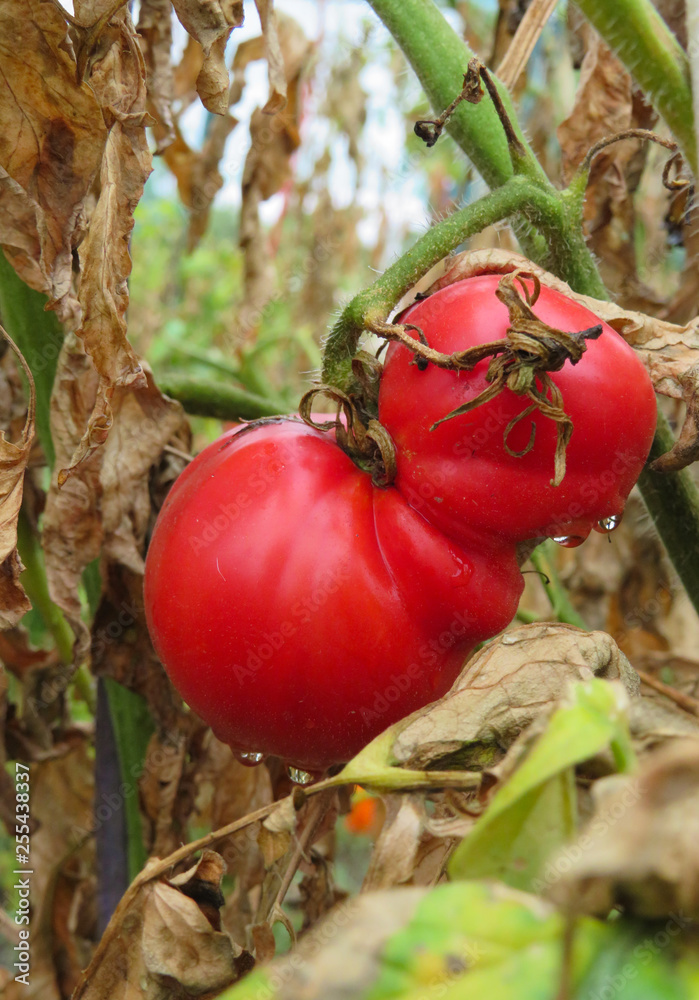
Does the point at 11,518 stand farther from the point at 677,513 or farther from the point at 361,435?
the point at 677,513

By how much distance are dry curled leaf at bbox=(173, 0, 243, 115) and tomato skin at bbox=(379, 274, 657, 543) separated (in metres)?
0.27

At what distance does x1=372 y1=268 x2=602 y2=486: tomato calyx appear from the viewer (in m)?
0.55

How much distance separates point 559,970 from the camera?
11.9 inches

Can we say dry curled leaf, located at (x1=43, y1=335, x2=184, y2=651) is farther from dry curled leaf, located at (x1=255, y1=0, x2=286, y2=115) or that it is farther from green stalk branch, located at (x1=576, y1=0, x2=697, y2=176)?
green stalk branch, located at (x1=576, y1=0, x2=697, y2=176)

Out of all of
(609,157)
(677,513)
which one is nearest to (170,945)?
(677,513)

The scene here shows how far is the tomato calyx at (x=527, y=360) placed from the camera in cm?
55

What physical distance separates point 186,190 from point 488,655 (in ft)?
3.50

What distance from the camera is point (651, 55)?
810 mm

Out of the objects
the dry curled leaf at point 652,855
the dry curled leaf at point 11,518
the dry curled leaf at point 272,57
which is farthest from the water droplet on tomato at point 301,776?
the dry curled leaf at point 272,57

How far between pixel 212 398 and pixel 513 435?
1.61ft

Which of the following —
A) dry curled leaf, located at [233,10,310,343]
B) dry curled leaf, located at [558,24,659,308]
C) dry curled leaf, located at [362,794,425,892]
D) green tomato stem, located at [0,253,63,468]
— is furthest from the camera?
dry curled leaf, located at [233,10,310,343]

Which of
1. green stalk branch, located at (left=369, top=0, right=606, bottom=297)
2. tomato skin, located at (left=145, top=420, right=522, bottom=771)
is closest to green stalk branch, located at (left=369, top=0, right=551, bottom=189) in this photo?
green stalk branch, located at (left=369, top=0, right=606, bottom=297)

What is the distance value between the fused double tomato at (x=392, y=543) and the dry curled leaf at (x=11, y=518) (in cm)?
11

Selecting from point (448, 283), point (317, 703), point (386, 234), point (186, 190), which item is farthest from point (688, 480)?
point (386, 234)
